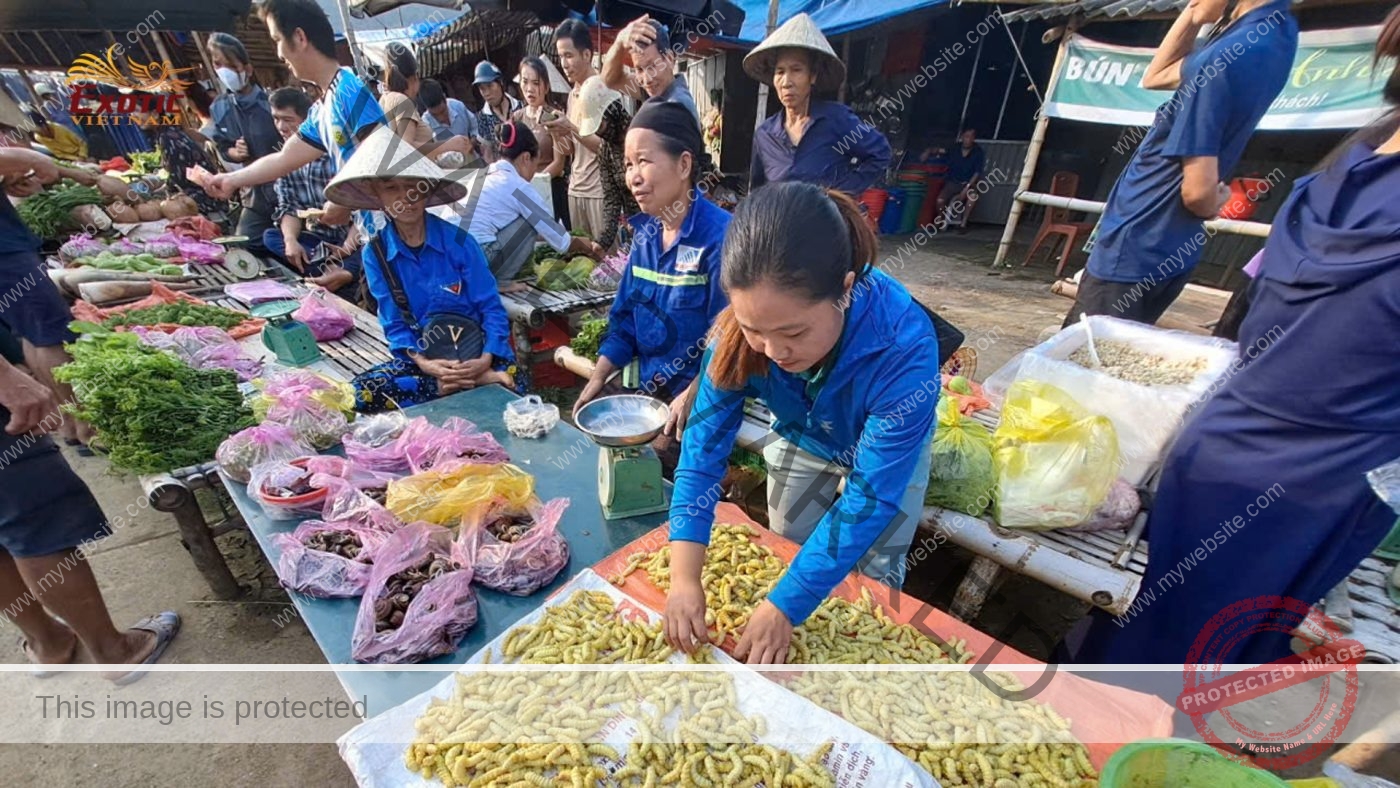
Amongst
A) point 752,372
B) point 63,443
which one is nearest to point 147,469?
point 752,372

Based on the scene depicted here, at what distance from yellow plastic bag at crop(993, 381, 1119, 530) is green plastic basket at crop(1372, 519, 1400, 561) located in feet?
4.22

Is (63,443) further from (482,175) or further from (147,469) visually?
(482,175)

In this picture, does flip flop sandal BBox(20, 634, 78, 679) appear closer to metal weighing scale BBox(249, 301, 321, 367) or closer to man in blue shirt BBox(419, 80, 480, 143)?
metal weighing scale BBox(249, 301, 321, 367)

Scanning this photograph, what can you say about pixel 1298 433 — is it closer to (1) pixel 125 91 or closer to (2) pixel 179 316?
(2) pixel 179 316

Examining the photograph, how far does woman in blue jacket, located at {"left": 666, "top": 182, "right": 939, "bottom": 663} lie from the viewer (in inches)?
55.4

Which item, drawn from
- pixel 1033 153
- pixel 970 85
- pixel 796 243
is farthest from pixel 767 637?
pixel 970 85

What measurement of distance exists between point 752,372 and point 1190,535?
6.04 feet

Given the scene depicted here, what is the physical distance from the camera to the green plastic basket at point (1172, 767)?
3.85 ft

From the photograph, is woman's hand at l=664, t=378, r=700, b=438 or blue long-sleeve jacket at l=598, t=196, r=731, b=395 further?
blue long-sleeve jacket at l=598, t=196, r=731, b=395

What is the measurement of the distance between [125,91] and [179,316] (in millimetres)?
8603

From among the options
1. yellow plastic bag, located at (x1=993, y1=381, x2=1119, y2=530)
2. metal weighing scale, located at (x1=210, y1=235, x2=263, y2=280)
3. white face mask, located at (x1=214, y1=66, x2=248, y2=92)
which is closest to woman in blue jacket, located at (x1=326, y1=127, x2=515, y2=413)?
metal weighing scale, located at (x1=210, y1=235, x2=263, y2=280)

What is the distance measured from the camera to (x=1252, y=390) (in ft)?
6.47

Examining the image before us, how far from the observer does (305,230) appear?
5859 mm

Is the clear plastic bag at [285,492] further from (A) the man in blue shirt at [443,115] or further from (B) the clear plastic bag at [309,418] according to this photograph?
(A) the man in blue shirt at [443,115]
